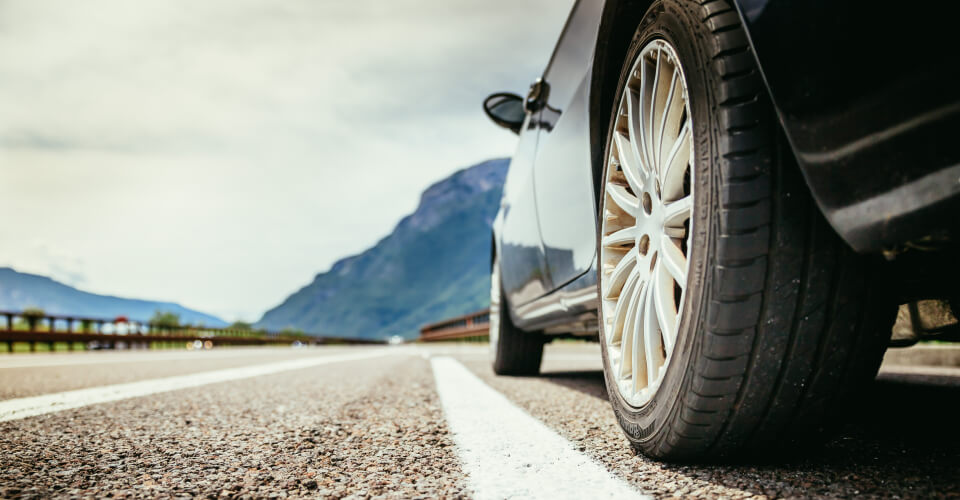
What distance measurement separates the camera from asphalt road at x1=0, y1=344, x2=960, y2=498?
4.14ft

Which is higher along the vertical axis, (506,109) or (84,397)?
(506,109)

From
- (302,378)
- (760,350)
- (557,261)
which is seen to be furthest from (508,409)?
(302,378)

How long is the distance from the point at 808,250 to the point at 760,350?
21 centimetres

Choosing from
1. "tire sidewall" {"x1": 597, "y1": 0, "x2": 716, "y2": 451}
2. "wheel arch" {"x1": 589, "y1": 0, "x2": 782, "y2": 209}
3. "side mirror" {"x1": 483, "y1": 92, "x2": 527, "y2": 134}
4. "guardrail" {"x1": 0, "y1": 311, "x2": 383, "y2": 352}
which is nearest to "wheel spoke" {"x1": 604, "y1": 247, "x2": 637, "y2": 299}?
"wheel arch" {"x1": 589, "y1": 0, "x2": 782, "y2": 209}

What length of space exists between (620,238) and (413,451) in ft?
2.73

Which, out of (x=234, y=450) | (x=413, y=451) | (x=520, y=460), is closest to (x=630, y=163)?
(x=520, y=460)

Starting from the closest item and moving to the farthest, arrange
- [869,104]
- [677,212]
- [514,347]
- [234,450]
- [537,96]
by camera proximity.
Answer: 1. [869,104]
2. [677,212]
3. [234,450]
4. [537,96]
5. [514,347]

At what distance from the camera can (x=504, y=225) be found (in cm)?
428

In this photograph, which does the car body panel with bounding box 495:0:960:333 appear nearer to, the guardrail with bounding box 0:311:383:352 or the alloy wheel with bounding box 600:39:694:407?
the alloy wheel with bounding box 600:39:694:407

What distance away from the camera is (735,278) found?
1.19 meters

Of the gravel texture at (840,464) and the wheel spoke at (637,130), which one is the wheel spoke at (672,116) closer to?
the wheel spoke at (637,130)

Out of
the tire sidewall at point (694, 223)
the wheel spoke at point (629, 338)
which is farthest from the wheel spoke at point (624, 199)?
the tire sidewall at point (694, 223)

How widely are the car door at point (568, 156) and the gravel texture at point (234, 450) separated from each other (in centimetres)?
83

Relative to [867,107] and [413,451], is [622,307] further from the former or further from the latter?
[867,107]
